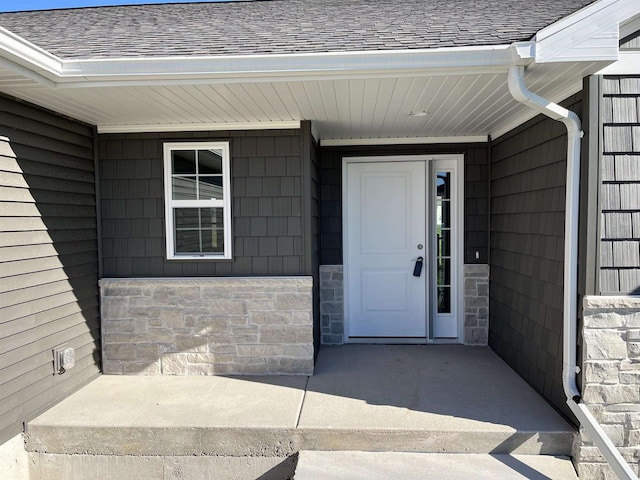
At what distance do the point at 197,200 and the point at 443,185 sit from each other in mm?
2546

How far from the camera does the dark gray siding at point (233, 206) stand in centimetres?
368

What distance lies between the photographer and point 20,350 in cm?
285

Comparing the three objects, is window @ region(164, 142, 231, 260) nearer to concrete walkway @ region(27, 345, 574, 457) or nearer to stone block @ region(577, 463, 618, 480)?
concrete walkway @ region(27, 345, 574, 457)

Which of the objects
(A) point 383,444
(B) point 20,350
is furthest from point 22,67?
(A) point 383,444

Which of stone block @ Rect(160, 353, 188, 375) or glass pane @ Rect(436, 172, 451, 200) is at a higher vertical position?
glass pane @ Rect(436, 172, 451, 200)

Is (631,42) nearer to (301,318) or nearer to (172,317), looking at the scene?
(301,318)

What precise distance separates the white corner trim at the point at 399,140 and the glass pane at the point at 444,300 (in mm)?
1576

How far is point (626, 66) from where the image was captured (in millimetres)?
2553

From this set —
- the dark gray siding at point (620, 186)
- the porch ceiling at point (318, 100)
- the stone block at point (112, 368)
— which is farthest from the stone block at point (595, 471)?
the stone block at point (112, 368)

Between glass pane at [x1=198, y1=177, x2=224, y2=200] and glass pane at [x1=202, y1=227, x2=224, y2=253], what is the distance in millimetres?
286

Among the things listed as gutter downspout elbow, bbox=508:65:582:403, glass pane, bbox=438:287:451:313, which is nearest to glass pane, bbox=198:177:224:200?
gutter downspout elbow, bbox=508:65:582:403

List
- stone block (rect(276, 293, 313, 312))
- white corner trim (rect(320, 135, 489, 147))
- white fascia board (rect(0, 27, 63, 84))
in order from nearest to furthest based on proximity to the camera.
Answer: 1. white fascia board (rect(0, 27, 63, 84))
2. stone block (rect(276, 293, 313, 312))
3. white corner trim (rect(320, 135, 489, 147))

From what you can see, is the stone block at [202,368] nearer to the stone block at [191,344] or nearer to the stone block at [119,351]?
the stone block at [191,344]

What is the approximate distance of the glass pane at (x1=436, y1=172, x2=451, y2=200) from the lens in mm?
4555
